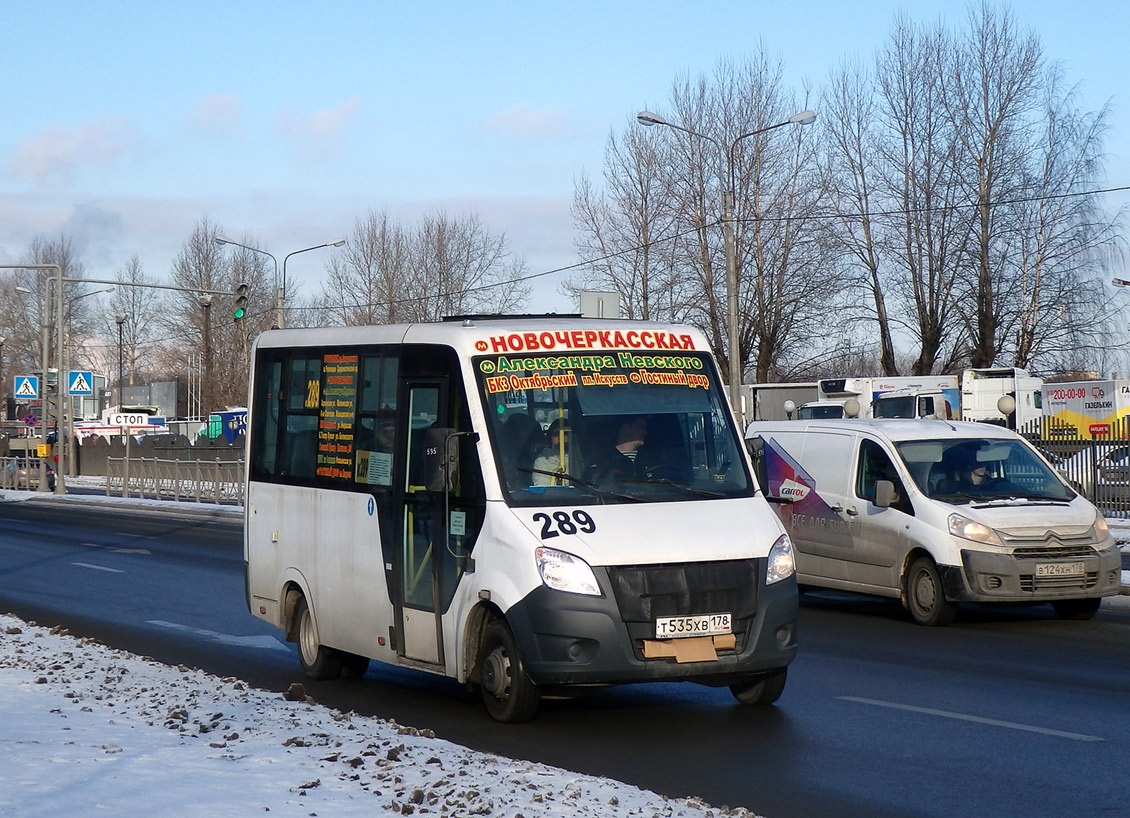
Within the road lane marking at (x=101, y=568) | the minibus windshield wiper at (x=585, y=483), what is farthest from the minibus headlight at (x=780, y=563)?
the road lane marking at (x=101, y=568)

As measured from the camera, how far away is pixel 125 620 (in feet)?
47.7

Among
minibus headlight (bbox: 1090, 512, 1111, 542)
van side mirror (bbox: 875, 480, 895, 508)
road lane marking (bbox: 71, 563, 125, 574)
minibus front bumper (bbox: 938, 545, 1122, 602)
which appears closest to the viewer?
minibus front bumper (bbox: 938, 545, 1122, 602)

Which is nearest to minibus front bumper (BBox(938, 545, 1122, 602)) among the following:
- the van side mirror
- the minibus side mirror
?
the van side mirror

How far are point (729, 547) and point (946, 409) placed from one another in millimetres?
29294

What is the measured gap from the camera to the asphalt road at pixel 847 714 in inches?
265

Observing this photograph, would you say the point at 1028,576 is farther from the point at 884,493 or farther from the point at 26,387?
the point at 26,387

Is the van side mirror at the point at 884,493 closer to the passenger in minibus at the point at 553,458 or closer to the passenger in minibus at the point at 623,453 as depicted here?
the passenger in minibus at the point at 623,453

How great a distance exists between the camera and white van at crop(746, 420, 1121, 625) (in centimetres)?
1248

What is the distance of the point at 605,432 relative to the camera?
8.55 metres

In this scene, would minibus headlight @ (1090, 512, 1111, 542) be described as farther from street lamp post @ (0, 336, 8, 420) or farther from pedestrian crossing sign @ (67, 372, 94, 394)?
street lamp post @ (0, 336, 8, 420)

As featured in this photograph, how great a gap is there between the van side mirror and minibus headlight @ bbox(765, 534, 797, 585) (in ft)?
16.2

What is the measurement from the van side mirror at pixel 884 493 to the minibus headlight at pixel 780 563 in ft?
16.2

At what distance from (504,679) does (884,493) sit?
591 cm

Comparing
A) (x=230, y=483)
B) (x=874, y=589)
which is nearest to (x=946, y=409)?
(x=230, y=483)
